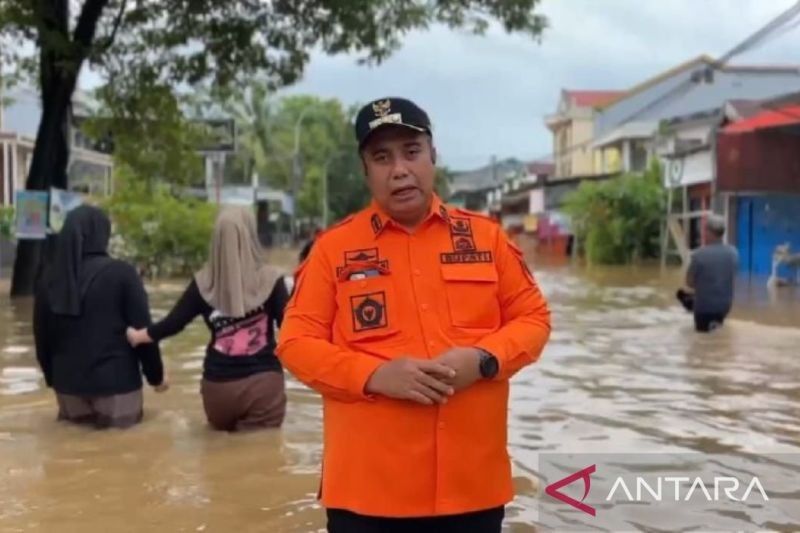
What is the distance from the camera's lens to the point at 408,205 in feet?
10.3

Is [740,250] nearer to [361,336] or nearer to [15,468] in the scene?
[15,468]

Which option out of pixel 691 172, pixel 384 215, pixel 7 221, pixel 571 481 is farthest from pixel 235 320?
pixel 691 172

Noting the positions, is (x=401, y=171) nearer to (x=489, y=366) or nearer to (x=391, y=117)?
(x=391, y=117)

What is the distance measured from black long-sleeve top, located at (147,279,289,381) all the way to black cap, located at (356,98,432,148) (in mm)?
3723

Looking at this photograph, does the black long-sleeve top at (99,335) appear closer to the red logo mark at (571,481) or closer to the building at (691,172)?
the red logo mark at (571,481)

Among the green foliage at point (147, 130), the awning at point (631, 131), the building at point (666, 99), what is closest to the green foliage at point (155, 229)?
the green foliage at point (147, 130)

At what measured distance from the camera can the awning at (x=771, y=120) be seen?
24.2 metres

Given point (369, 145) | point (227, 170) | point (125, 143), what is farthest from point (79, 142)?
point (369, 145)

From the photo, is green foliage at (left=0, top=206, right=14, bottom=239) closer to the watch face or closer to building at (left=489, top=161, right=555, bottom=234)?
the watch face

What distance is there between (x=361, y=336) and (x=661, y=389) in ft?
22.2

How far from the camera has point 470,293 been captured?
3.12m

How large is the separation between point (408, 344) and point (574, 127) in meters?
68.2

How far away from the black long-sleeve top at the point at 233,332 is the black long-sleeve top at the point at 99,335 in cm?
23

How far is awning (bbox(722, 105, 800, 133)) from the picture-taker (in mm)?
24178
